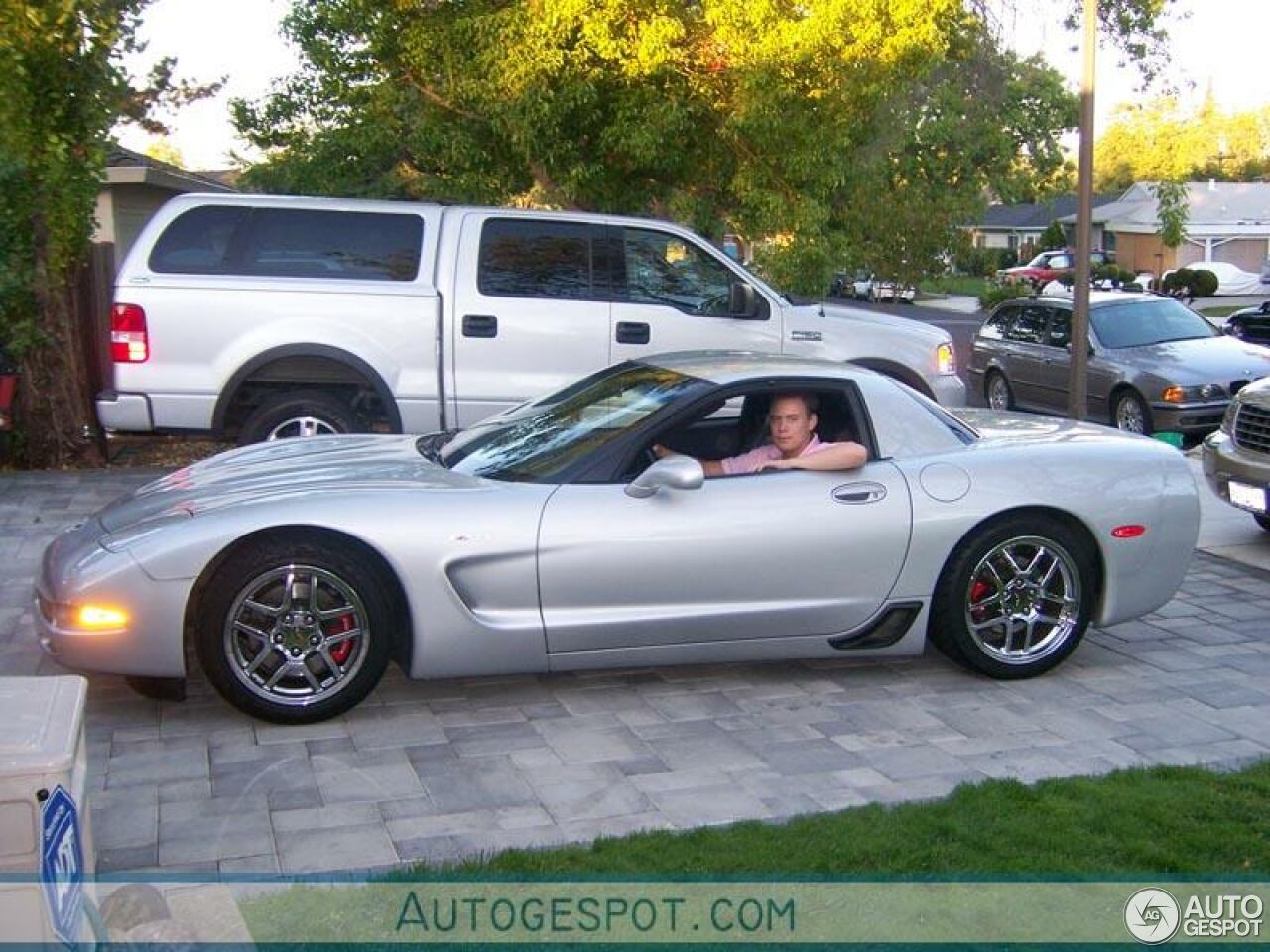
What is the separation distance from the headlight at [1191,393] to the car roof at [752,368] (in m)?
8.39

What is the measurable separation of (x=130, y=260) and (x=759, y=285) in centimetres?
423

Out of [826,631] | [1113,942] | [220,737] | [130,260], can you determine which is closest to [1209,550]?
[826,631]

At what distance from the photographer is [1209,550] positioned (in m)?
8.69

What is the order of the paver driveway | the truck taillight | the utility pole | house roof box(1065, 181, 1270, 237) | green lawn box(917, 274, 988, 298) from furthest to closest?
house roof box(1065, 181, 1270, 237) → green lawn box(917, 274, 988, 298) → the utility pole → the truck taillight → the paver driveway

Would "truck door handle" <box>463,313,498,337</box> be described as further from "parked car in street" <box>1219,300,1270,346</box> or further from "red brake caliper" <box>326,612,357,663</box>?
"parked car in street" <box>1219,300,1270,346</box>

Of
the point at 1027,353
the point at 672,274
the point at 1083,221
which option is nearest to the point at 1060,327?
the point at 1027,353

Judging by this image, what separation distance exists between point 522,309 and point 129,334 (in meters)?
2.55

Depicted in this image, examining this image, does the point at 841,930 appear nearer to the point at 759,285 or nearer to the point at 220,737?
the point at 220,737

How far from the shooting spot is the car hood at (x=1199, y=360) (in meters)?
13.5

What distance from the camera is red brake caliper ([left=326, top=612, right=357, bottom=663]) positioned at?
5.14m

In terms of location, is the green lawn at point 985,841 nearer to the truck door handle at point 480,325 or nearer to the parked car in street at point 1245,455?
the parked car in street at point 1245,455

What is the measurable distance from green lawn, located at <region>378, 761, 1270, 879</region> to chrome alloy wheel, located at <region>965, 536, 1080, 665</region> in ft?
4.27

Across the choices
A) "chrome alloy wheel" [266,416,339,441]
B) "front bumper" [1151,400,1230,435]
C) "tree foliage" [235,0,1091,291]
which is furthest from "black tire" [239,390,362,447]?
"front bumper" [1151,400,1230,435]

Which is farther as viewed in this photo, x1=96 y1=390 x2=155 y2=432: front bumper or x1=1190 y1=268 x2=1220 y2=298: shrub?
x1=1190 y1=268 x2=1220 y2=298: shrub
